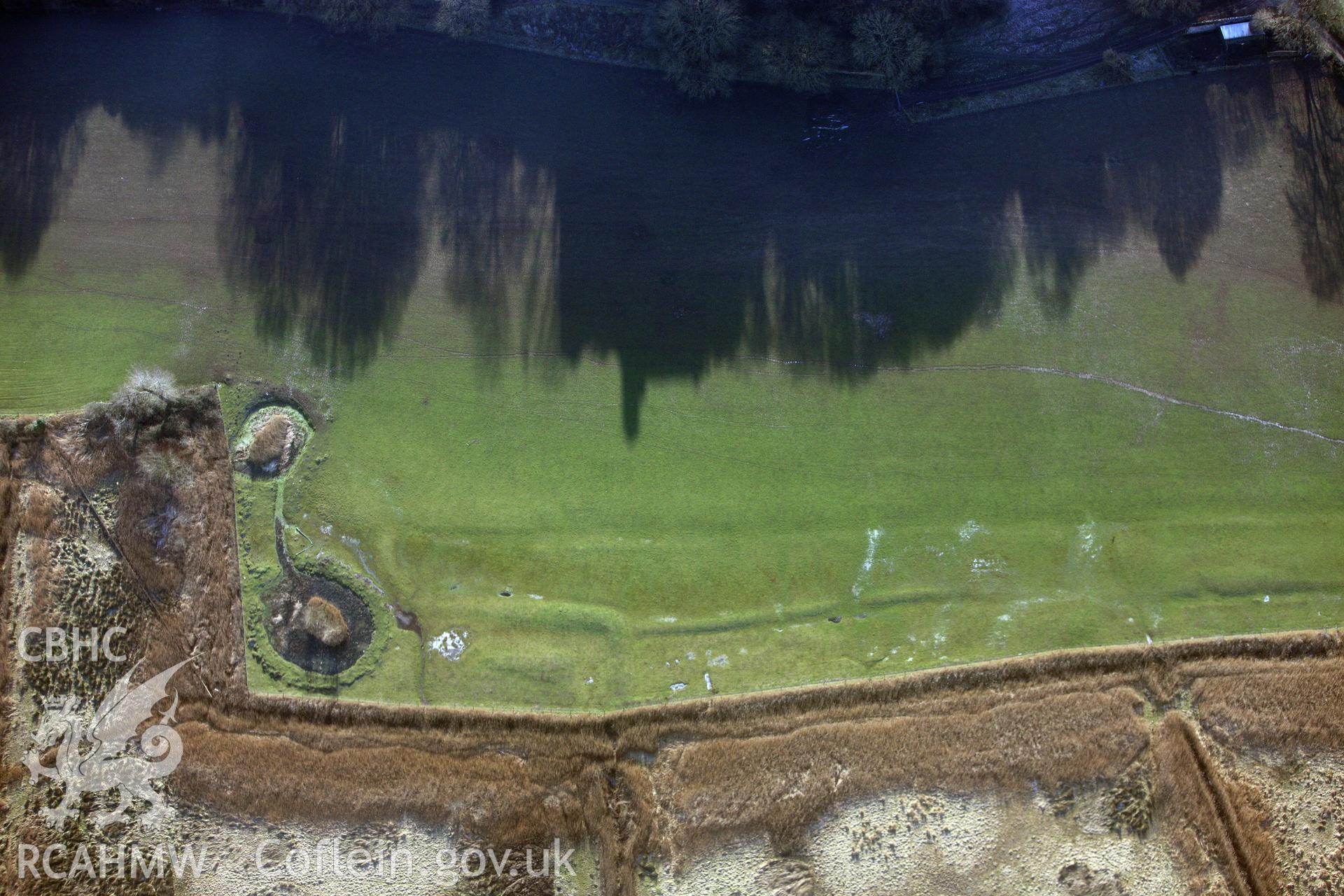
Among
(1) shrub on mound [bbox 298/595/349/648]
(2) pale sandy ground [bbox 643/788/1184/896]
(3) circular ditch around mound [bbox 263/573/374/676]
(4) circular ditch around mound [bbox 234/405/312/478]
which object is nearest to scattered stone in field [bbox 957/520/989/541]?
(2) pale sandy ground [bbox 643/788/1184/896]

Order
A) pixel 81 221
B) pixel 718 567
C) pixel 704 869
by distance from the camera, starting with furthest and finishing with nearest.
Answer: pixel 81 221, pixel 718 567, pixel 704 869

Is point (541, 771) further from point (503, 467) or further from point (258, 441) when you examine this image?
point (258, 441)

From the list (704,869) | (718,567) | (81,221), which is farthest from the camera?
(81,221)

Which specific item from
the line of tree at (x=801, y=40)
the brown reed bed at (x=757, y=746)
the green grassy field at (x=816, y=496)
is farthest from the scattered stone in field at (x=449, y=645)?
the line of tree at (x=801, y=40)

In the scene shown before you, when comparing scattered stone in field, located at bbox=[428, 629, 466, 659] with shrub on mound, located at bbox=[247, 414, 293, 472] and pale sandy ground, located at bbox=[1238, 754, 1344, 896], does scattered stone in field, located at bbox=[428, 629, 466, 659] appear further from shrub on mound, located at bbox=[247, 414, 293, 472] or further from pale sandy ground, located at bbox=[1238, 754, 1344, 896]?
pale sandy ground, located at bbox=[1238, 754, 1344, 896]

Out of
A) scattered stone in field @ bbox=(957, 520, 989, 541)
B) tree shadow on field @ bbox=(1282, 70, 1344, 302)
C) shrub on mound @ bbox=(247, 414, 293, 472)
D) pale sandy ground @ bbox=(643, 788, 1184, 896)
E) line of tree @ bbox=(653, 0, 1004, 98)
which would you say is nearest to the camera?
pale sandy ground @ bbox=(643, 788, 1184, 896)

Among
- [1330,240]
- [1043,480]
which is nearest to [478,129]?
[1043,480]
